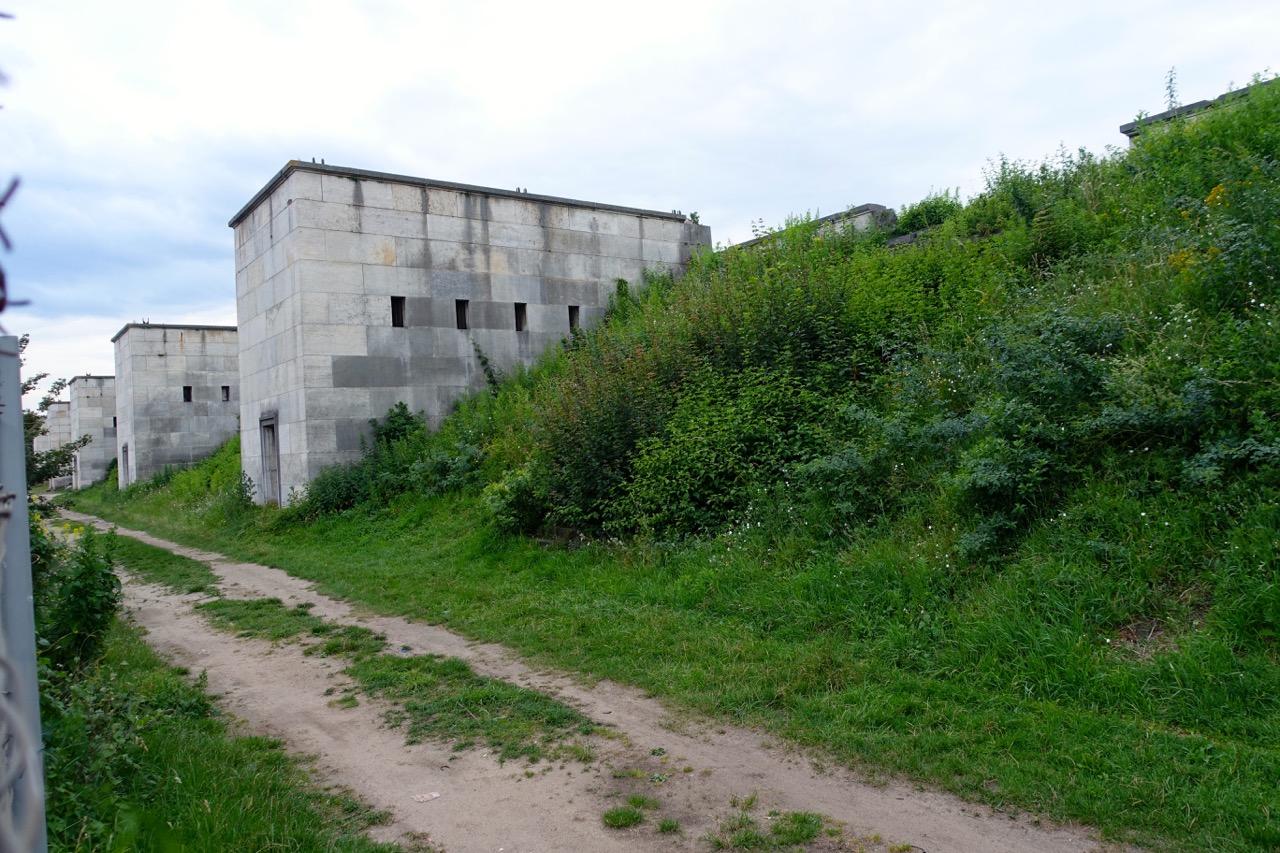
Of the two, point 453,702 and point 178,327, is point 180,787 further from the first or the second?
point 178,327

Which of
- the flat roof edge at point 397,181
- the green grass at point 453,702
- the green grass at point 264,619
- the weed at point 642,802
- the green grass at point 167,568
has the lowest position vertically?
the weed at point 642,802

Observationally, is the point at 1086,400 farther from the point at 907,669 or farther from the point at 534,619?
the point at 534,619

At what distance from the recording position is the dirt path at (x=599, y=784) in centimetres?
418

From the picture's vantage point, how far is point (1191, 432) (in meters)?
6.49

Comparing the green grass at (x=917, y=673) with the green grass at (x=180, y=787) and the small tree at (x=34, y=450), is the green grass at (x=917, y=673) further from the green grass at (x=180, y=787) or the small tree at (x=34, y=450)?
the small tree at (x=34, y=450)

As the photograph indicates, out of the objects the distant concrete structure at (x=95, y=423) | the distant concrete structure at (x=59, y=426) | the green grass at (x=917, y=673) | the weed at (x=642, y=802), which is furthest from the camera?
the distant concrete structure at (x=59, y=426)

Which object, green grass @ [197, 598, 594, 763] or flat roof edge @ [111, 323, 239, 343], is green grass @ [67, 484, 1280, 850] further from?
flat roof edge @ [111, 323, 239, 343]

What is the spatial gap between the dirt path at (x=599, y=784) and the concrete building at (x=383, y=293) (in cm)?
1029

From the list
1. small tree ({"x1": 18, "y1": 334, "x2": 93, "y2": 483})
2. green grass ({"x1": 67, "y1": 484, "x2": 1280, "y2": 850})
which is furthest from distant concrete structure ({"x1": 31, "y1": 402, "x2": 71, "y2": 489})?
green grass ({"x1": 67, "y1": 484, "x2": 1280, "y2": 850})

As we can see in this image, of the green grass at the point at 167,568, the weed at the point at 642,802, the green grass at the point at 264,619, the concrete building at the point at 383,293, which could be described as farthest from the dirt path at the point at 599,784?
the concrete building at the point at 383,293

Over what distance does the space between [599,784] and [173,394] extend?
31.9 meters

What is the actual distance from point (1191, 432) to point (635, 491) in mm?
5616

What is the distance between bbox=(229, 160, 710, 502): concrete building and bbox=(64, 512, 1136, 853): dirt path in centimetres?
1029

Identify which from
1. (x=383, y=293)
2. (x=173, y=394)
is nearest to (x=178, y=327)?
(x=173, y=394)
